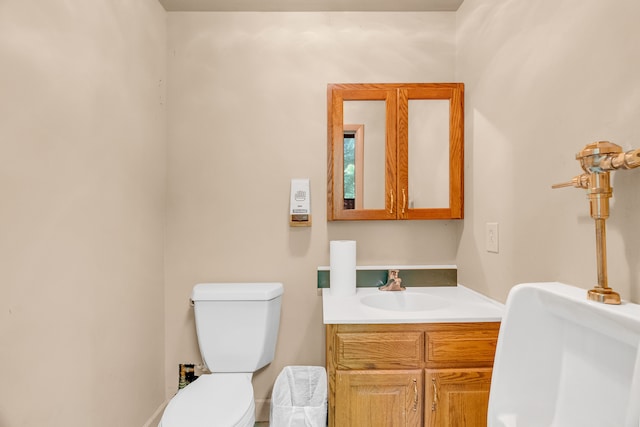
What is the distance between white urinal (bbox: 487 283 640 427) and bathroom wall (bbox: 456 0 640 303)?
0.60ft

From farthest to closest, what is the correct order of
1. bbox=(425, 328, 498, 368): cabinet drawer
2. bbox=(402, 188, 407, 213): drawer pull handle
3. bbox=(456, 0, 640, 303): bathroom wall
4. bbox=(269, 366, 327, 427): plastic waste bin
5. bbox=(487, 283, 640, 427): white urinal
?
bbox=(402, 188, 407, 213): drawer pull handle
bbox=(269, 366, 327, 427): plastic waste bin
bbox=(425, 328, 498, 368): cabinet drawer
bbox=(456, 0, 640, 303): bathroom wall
bbox=(487, 283, 640, 427): white urinal

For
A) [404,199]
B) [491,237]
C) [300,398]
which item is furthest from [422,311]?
[300,398]

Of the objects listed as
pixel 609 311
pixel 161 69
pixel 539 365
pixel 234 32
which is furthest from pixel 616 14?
pixel 161 69

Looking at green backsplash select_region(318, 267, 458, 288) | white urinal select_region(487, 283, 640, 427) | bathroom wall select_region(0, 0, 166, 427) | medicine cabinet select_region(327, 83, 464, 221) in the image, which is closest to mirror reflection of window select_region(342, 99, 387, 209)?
medicine cabinet select_region(327, 83, 464, 221)

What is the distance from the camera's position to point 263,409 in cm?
187

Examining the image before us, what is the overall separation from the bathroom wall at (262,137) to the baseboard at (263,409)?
2 cm

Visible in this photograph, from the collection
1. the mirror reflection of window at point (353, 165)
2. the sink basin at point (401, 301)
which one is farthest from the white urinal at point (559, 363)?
the mirror reflection of window at point (353, 165)

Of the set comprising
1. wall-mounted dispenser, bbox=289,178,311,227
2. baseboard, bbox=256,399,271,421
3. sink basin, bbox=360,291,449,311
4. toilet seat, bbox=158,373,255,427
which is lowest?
baseboard, bbox=256,399,271,421

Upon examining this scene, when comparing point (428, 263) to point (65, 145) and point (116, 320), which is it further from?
point (65, 145)

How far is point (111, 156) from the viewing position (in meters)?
1.38

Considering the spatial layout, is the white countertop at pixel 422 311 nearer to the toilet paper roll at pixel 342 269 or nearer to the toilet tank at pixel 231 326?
the toilet paper roll at pixel 342 269

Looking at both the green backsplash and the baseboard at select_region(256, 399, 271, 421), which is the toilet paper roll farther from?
the baseboard at select_region(256, 399, 271, 421)

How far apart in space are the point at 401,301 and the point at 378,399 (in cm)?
55

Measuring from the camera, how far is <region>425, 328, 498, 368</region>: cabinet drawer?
4.32 ft
